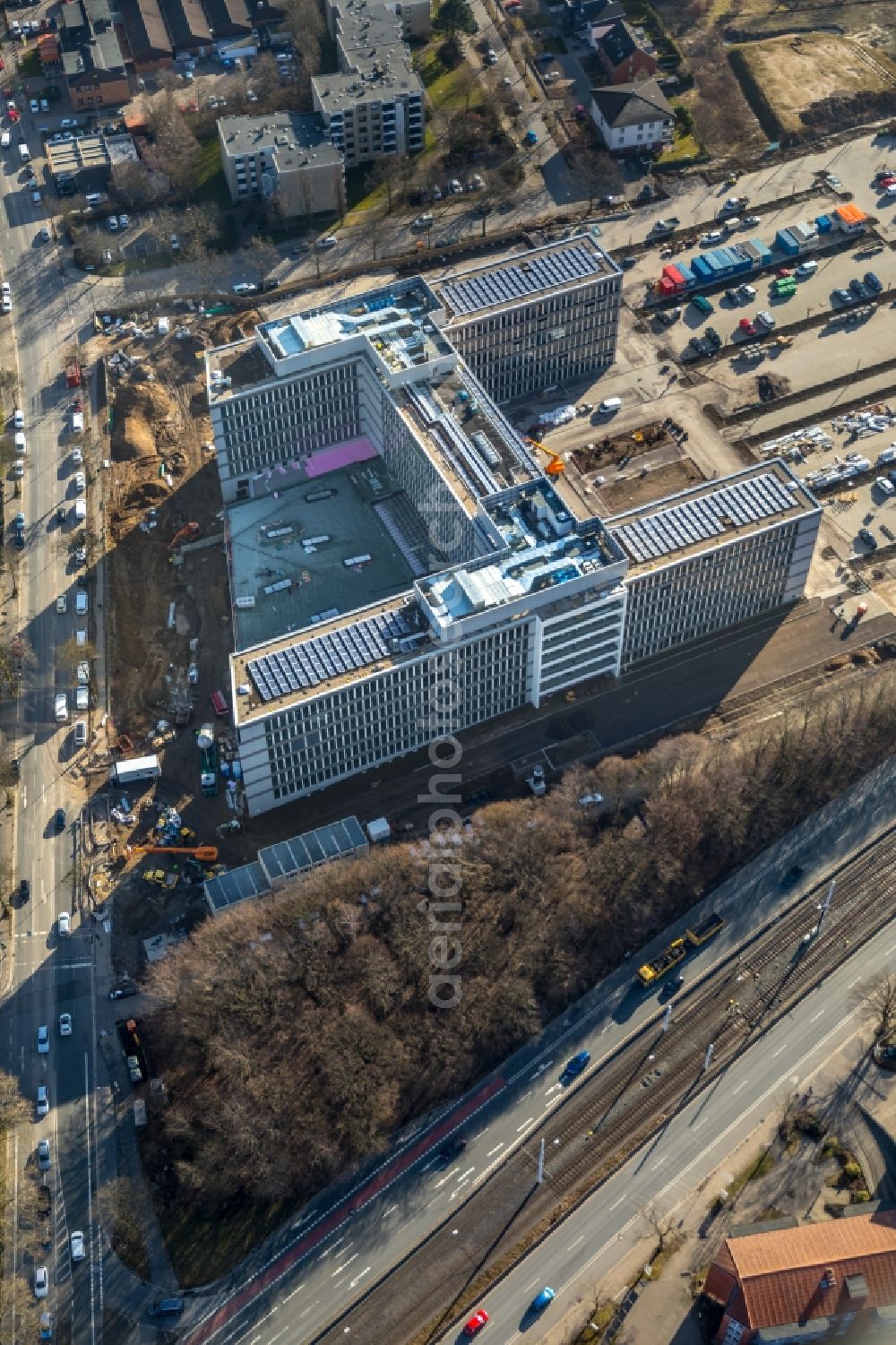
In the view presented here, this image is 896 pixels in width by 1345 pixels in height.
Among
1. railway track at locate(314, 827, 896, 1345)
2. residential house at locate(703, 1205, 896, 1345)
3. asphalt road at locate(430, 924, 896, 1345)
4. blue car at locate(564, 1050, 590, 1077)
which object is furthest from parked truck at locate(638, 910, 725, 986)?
residential house at locate(703, 1205, 896, 1345)

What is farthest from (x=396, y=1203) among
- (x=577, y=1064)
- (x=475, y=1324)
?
(x=577, y=1064)

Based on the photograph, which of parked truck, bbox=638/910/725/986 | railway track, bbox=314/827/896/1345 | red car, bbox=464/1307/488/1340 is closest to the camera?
red car, bbox=464/1307/488/1340

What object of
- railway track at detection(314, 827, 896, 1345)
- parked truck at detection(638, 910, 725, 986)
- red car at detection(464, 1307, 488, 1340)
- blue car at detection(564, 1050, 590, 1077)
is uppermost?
parked truck at detection(638, 910, 725, 986)

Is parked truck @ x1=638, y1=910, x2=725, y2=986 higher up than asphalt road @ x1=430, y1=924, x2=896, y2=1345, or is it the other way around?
parked truck @ x1=638, y1=910, x2=725, y2=986

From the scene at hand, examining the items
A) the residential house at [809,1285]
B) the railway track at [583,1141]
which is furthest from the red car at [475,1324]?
the residential house at [809,1285]

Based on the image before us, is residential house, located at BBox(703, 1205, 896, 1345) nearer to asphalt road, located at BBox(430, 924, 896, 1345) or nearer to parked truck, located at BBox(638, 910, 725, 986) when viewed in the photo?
asphalt road, located at BBox(430, 924, 896, 1345)

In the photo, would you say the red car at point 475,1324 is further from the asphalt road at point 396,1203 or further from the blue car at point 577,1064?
the blue car at point 577,1064
